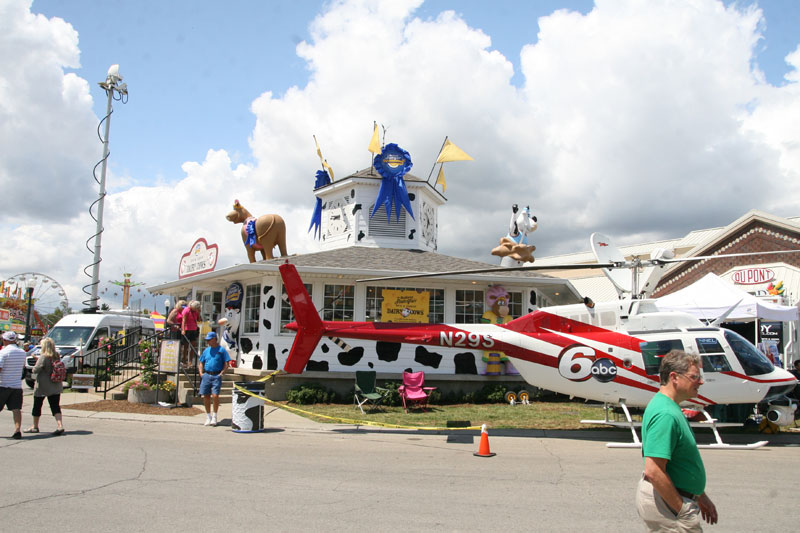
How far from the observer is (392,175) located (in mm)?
19781

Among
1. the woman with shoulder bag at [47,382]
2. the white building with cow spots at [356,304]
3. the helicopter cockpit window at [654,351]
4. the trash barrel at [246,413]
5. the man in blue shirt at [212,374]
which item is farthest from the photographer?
the white building with cow spots at [356,304]

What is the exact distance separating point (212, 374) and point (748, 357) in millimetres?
10544

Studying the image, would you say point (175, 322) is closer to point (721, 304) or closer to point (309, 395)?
point (309, 395)

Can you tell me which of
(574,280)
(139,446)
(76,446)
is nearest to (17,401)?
(76,446)

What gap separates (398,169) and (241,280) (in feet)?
21.6

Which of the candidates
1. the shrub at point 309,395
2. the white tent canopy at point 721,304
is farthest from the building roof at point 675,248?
the shrub at point 309,395

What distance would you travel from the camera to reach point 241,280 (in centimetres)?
1736

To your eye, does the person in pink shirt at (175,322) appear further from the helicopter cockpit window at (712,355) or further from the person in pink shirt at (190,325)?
the helicopter cockpit window at (712,355)

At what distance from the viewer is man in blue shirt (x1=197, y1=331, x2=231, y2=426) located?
11.8 meters

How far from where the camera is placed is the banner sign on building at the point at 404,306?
16.2 m

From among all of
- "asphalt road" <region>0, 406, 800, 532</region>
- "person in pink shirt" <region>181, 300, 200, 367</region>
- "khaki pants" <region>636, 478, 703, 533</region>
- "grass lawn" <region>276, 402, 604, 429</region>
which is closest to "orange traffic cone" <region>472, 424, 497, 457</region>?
"asphalt road" <region>0, 406, 800, 532</region>

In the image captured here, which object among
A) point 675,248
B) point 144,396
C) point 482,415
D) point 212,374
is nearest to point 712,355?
point 482,415

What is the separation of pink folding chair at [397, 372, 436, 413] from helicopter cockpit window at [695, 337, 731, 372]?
649 centimetres

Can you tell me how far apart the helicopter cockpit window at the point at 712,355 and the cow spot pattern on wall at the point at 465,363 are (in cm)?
670
